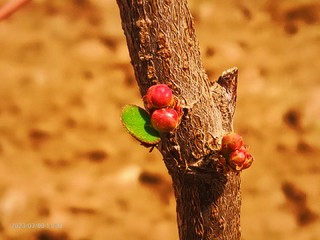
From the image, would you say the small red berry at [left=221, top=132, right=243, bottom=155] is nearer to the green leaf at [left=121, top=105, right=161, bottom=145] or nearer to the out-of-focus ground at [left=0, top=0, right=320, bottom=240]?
the green leaf at [left=121, top=105, right=161, bottom=145]

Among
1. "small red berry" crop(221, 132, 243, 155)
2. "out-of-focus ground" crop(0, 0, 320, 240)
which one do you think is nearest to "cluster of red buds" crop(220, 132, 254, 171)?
"small red berry" crop(221, 132, 243, 155)

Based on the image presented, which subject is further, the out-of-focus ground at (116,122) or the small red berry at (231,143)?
the out-of-focus ground at (116,122)

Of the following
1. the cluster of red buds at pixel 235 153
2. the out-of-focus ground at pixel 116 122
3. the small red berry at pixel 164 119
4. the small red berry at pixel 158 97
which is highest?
the out-of-focus ground at pixel 116 122

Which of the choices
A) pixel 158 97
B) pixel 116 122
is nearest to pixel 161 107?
pixel 158 97

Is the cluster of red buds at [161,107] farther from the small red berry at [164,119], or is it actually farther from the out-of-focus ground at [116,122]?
the out-of-focus ground at [116,122]

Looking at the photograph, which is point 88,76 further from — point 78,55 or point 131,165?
point 131,165

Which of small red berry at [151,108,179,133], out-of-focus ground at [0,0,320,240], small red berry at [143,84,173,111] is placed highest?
out-of-focus ground at [0,0,320,240]

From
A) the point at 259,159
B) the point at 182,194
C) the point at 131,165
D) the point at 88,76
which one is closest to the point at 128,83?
the point at 88,76

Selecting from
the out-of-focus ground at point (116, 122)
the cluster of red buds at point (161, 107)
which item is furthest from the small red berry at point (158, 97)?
the out-of-focus ground at point (116, 122)
